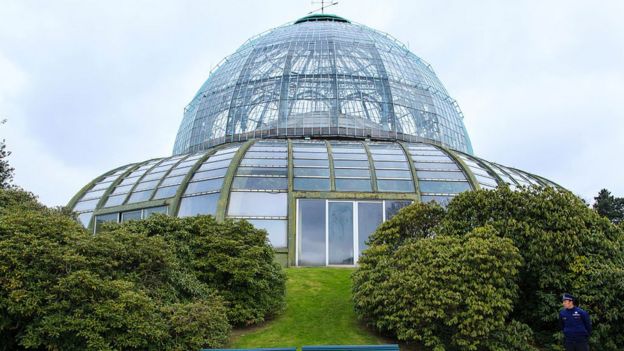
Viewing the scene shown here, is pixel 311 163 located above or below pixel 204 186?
above

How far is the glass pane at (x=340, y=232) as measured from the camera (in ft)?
85.3

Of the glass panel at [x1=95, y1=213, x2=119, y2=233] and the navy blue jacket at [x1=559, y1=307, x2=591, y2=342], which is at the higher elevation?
the glass panel at [x1=95, y1=213, x2=119, y2=233]

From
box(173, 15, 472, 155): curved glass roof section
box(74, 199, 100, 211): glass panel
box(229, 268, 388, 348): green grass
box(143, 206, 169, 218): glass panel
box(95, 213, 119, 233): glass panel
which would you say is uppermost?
box(173, 15, 472, 155): curved glass roof section

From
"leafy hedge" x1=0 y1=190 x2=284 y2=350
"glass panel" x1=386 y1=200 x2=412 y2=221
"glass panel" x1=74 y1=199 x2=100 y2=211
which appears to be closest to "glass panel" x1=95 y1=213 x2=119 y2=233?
"glass panel" x1=74 y1=199 x2=100 y2=211

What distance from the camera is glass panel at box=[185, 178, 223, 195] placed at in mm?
27534

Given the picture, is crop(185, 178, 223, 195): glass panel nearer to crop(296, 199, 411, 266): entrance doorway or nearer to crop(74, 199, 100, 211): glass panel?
crop(296, 199, 411, 266): entrance doorway

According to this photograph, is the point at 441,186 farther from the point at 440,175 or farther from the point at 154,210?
the point at 154,210

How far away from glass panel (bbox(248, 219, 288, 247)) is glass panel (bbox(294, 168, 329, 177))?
2837mm

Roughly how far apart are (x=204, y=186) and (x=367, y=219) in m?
7.83

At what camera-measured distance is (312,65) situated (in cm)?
3988

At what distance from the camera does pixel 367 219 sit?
2655cm

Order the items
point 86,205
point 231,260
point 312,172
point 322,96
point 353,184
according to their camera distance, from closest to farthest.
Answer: point 231,260
point 353,184
point 312,172
point 86,205
point 322,96

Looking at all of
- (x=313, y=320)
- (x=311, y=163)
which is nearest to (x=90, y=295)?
(x=313, y=320)

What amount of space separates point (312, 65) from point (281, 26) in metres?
10.4
